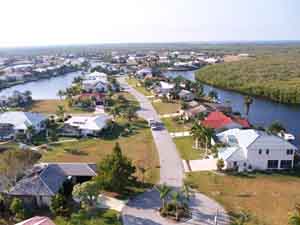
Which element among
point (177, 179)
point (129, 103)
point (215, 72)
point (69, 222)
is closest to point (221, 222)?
point (177, 179)

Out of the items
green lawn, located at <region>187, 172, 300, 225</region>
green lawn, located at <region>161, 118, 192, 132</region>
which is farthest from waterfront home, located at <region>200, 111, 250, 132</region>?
green lawn, located at <region>187, 172, 300, 225</region>

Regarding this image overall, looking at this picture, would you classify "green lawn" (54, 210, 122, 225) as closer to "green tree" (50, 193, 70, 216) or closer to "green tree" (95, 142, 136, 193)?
"green tree" (50, 193, 70, 216)

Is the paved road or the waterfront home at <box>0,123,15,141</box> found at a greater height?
the waterfront home at <box>0,123,15,141</box>

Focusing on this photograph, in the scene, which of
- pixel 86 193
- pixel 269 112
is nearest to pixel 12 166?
pixel 86 193

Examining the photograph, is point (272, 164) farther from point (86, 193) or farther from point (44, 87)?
point (44, 87)

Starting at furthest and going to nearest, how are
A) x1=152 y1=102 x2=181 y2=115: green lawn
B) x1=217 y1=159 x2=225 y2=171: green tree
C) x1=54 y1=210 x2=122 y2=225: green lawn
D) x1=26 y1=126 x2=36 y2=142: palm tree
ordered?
x1=152 y1=102 x2=181 y2=115: green lawn < x1=26 y1=126 x2=36 y2=142: palm tree < x1=217 y1=159 x2=225 y2=171: green tree < x1=54 y1=210 x2=122 y2=225: green lawn
